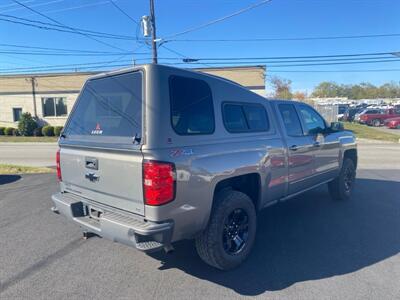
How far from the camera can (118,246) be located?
3.99m

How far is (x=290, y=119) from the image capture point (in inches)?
184

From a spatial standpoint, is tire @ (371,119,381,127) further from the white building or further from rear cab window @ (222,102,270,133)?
rear cab window @ (222,102,270,133)

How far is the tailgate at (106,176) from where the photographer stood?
2.75m

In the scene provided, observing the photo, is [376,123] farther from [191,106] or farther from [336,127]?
[191,106]

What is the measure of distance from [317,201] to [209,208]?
12.3 ft

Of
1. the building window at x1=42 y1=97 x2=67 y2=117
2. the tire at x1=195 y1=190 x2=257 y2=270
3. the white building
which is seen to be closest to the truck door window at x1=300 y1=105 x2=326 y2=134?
the tire at x1=195 y1=190 x2=257 y2=270

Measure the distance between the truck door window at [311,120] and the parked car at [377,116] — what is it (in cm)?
3132

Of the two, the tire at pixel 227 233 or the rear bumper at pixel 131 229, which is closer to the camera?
the rear bumper at pixel 131 229

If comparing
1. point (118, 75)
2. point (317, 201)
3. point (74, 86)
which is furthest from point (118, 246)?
point (74, 86)

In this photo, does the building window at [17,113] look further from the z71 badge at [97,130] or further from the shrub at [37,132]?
the z71 badge at [97,130]

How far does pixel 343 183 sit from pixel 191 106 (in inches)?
168

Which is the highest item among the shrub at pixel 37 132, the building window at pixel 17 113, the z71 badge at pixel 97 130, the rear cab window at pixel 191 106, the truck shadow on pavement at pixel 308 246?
the building window at pixel 17 113

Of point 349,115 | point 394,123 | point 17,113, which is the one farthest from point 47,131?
point 349,115

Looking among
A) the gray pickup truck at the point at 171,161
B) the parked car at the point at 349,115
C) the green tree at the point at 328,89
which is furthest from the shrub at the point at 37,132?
the green tree at the point at 328,89
